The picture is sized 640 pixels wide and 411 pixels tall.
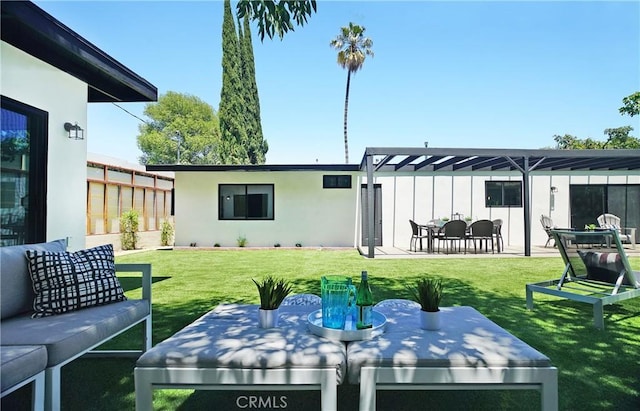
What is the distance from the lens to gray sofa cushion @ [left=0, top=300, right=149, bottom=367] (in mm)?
1922

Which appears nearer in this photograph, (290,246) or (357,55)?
(290,246)

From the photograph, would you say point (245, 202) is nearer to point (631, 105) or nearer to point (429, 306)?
point (429, 306)

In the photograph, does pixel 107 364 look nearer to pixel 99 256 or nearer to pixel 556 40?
pixel 99 256

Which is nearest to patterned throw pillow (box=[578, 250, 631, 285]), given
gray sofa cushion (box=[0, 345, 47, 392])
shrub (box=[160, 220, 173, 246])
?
gray sofa cushion (box=[0, 345, 47, 392])

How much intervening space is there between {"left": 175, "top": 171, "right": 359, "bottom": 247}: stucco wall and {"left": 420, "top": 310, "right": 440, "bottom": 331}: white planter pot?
9428 millimetres

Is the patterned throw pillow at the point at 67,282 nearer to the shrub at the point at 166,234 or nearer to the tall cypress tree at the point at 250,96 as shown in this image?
the shrub at the point at 166,234

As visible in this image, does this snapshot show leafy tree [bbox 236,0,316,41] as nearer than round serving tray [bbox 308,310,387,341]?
No

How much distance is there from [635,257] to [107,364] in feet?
34.1

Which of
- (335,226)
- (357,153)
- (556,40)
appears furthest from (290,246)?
(357,153)

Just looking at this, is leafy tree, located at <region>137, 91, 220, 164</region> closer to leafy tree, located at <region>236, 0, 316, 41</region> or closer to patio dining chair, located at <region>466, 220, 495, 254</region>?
patio dining chair, located at <region>466, 220, 495, 254</region>

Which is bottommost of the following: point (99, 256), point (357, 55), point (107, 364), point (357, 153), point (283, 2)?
point (107, 364)

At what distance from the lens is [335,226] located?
11.6m

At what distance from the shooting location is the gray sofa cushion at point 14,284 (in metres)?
2.32

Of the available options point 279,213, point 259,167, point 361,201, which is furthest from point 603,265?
point 279,213
